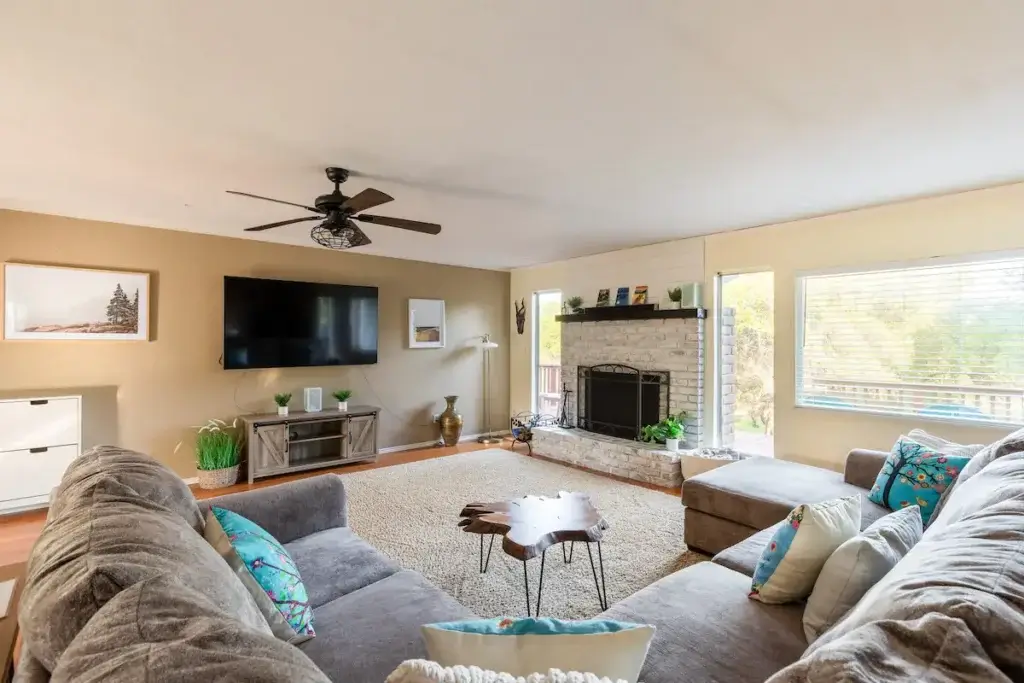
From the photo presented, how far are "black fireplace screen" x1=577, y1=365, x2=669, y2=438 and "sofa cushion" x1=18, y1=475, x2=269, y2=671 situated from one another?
437cm

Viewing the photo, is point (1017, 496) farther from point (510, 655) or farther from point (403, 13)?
point (403, 13)

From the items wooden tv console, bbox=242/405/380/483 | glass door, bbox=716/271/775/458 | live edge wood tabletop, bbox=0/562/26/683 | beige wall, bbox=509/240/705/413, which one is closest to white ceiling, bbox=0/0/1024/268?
beige wall, bbox=509/240/705/413

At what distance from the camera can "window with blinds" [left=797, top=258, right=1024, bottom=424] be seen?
317cm

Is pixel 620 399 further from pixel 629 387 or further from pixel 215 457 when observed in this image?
pixel 215 457

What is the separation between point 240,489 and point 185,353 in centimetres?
141

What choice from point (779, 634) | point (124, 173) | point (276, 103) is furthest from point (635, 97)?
point (124, 173)

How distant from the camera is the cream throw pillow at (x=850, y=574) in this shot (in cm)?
134

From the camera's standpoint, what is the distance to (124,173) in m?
2.96

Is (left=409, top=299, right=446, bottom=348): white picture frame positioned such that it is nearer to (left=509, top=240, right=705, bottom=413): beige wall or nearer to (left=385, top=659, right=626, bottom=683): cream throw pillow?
(left=509, top=240, right=705, bottom=413): beige wall

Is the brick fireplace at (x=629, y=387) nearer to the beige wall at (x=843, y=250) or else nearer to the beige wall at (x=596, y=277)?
the beige wall at (x=843, y=250)

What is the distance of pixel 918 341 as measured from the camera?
3496mm

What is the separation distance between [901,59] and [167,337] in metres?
5.49

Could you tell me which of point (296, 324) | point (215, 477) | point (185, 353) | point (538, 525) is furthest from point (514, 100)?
point (215, 477)

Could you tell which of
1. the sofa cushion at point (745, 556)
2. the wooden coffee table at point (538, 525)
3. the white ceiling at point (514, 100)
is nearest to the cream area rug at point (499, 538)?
the wooden coffee table at point (538, 525)
